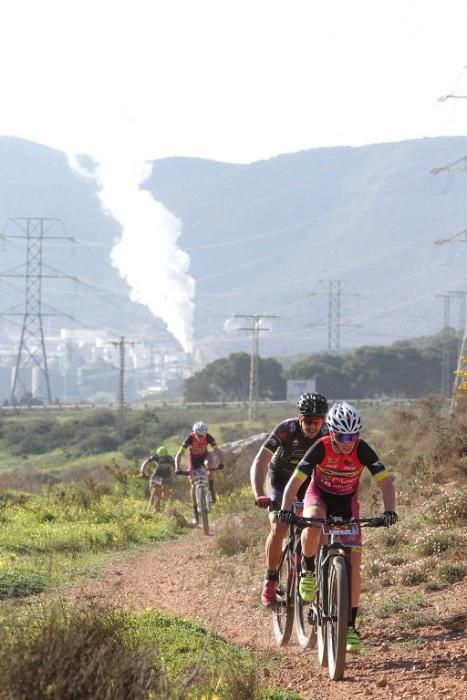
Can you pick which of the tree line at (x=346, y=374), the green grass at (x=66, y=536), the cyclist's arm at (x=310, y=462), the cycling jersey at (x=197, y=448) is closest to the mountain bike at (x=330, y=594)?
the cyclist's arm at (x=310, y=462)

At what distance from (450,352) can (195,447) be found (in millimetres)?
113464

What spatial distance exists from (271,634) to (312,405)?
229 cm

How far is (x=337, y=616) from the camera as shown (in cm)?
887

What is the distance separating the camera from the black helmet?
10.8 meters

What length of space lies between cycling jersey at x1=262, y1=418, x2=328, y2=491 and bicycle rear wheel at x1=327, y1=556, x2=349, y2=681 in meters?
2.17

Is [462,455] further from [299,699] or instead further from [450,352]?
[450,352]

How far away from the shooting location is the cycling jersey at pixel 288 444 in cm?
1117

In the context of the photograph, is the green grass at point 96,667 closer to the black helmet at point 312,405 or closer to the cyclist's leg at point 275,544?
the cyclist's leg at point 275,544

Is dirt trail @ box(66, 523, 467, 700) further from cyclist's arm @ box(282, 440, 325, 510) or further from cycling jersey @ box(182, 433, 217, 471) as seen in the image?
cycling jersey @ box(182, 433, 217, 471)

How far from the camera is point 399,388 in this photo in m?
124

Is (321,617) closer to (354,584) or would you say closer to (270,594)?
(354,584)

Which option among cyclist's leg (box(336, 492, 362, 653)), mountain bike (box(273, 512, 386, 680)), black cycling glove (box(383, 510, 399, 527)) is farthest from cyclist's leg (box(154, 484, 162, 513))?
cyclist's leg (box(336, 492, 362, 653))

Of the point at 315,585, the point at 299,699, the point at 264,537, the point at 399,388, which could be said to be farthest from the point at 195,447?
the point at 399,388

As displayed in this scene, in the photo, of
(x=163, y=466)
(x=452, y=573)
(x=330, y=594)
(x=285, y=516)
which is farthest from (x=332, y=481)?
(x=163, y=466)
